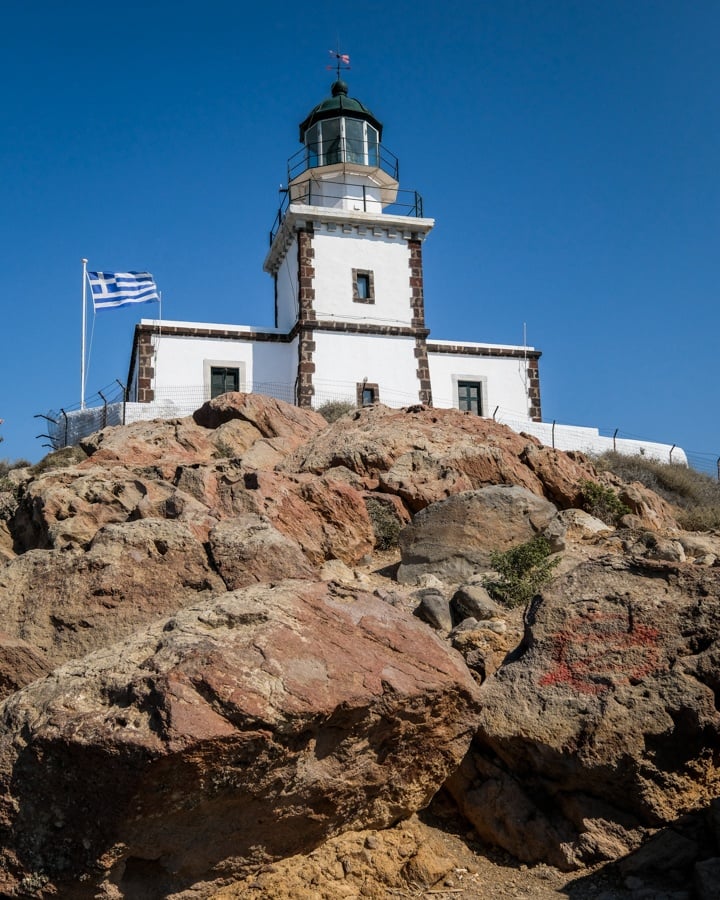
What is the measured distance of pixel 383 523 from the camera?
11273mm

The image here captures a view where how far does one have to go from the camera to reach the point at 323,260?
89.4ft

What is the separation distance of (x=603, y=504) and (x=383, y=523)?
3329mm

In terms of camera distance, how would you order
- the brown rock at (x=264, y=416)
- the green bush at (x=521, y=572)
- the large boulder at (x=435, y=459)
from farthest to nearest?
the brown rock at (x=264, y=416) < the large boulder at (x=435, y=459) < the green bush at (x=521, y=572)

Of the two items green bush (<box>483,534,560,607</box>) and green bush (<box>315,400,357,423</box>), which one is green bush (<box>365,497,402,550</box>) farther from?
green bush (<box>315,400,357,423</box>)

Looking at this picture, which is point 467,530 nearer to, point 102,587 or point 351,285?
point 102,587

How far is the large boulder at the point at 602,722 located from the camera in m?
5.13

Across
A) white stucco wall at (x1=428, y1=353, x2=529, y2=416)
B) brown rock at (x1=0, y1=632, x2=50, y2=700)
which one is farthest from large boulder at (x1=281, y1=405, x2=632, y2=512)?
white stucco wall at (x1=428, y1=353, x2=529, y2=416)

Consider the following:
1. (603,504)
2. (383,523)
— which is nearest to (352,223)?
(603,504)

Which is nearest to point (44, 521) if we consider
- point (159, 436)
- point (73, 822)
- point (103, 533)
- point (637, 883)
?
point (103, 533)

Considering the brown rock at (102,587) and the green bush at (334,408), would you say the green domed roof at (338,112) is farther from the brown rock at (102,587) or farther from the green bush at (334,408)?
the brown rock at (102,587)

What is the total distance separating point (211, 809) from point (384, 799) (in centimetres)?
111

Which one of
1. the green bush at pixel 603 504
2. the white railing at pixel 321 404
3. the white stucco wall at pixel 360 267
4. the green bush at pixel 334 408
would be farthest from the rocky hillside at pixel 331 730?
the white stucco wall at pixel 360 267

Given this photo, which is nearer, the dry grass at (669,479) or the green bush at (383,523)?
the green bush at (383,523)

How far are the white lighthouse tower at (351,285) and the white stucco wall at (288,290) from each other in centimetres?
3
